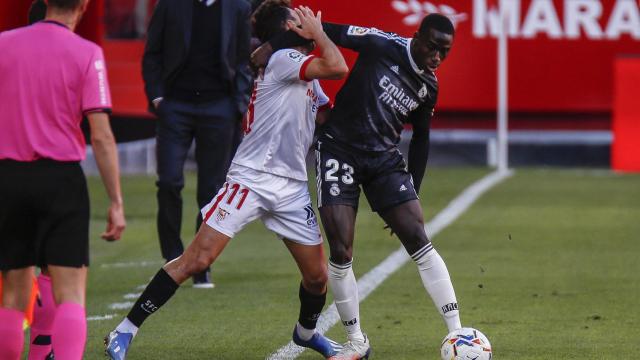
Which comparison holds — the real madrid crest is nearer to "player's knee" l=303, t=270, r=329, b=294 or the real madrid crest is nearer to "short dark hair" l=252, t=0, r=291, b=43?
"short dark hair" l=252, t=0, r=291, b=43

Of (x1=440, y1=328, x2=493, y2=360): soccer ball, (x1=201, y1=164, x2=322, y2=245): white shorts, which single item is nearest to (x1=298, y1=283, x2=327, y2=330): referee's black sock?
(x1=201, y1=164, x2=322, y2=245): white shorts

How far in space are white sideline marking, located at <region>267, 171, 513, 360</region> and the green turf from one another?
0.30 ft

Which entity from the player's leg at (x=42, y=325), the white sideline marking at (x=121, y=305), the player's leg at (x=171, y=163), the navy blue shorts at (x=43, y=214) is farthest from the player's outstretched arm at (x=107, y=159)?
the player's leg at (x=171, y=163)

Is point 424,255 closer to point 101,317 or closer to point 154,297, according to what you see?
point 154,297

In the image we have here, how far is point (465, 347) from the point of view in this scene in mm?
7785

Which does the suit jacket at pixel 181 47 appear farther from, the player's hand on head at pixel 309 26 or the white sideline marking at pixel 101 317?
the player's hand on head at pixel 309 26

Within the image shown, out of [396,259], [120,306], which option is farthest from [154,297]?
[396,259]

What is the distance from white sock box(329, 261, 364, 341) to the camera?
816 centimetres

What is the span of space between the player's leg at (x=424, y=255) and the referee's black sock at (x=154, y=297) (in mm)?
1111

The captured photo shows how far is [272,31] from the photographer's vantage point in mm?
8062

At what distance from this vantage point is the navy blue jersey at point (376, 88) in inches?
320

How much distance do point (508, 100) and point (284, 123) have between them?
14220 millimetres

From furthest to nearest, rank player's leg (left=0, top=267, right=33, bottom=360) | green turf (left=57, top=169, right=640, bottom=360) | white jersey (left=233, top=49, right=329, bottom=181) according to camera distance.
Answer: green turf (left=57, top=169, right=640, bottom=360)
white jersey (left=233, top=49, right=329, bottom=181)
player's leg (left=0, top=267, right=33, bottom=360)

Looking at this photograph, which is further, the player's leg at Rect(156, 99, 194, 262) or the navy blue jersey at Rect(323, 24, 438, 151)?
the player's leg at Rect(156, 99, 194, 262)
